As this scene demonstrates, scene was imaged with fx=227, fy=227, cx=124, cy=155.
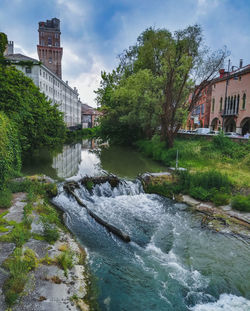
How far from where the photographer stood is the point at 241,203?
9719mm

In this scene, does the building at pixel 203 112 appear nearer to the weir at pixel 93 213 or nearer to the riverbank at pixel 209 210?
the riverbank at pixel 209 210

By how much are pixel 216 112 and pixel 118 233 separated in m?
38.3

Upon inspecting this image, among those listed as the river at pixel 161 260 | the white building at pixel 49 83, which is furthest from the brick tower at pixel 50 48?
the river at pixel 161 260

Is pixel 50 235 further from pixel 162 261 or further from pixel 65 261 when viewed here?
pixel 162 261

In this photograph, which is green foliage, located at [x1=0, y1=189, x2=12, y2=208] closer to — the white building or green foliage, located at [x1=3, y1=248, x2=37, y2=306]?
green foliage, located at [x1=3, y1=248, x2=37, y2=306]

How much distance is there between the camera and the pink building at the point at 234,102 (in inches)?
1289

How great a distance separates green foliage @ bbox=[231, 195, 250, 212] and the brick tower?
238 ft

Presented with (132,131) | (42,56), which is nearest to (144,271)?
(132,131)

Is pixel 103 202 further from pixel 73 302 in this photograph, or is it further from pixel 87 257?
pixel 73 302

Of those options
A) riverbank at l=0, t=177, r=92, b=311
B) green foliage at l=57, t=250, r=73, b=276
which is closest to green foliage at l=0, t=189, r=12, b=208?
riverbank at l=0, t=177, r=92, b=311

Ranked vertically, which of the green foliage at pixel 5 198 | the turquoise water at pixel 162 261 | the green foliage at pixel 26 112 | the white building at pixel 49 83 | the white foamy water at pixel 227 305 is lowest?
the white foamy water at pixel 227 305

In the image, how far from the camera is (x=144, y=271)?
19.9 ft

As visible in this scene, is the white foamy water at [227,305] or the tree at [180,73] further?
the tree at [180,73]

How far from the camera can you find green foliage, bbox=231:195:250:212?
9602mm
